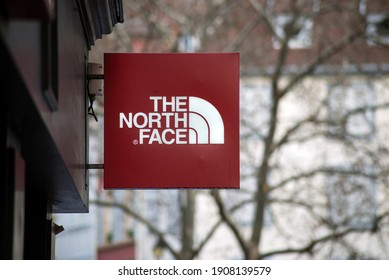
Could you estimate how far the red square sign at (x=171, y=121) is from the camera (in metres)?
11.2

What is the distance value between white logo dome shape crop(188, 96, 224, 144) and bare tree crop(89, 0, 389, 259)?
14682 mm

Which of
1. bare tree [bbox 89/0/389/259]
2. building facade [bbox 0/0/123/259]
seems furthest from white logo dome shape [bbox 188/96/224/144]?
bare tree [bbox 89/0/389/259]

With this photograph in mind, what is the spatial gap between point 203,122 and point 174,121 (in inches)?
10.8

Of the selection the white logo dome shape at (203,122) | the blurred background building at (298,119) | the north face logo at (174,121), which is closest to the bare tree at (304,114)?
the blurred background building at (298,119)

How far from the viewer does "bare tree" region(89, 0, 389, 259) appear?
86.9 ft

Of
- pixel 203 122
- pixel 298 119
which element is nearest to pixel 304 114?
pixel 298 119

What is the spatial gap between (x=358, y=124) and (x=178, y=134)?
17.7 meters

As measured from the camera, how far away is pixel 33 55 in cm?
743

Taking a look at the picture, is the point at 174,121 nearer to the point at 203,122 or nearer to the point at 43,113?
the point at 203,122

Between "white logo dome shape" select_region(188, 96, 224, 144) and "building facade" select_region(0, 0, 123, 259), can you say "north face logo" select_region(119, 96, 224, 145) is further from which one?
"building facade" select_region(0, 0, 123, 259)

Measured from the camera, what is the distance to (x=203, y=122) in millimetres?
11148

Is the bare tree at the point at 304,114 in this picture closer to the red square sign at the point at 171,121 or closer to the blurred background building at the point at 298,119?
the blurred background building at the point at 298,119
